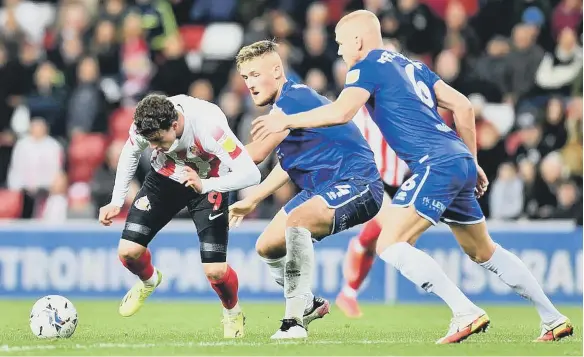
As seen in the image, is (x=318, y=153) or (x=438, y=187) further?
(x=318, y=153)

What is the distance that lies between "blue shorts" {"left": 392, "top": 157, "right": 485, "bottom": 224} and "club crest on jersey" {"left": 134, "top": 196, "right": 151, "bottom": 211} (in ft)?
6.49

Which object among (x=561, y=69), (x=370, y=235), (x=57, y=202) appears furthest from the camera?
(x=561, y=69)

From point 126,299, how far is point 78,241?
4.56m

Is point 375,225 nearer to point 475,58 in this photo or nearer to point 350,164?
point 350,164

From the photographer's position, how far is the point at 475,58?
1631cm

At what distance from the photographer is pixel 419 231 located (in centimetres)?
786

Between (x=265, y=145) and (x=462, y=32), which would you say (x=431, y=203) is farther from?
(x=462, y=32)

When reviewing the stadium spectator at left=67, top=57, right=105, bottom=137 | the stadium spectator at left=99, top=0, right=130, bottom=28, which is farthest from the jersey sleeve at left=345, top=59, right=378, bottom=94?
the stadium spectator at left=99, top=0, right=130, bottom=28

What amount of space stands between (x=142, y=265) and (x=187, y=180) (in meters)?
1.20

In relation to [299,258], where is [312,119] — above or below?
above

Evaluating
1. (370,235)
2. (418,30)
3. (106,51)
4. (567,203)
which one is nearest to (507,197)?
(567,203)

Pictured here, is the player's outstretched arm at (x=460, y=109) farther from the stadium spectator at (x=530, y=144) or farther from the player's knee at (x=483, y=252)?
the stadium spectator at (x=530, y=144)

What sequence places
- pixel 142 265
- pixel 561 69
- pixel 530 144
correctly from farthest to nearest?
pixel 561 69, pixel 530 144, pixel 142 265

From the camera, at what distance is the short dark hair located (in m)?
8.11
